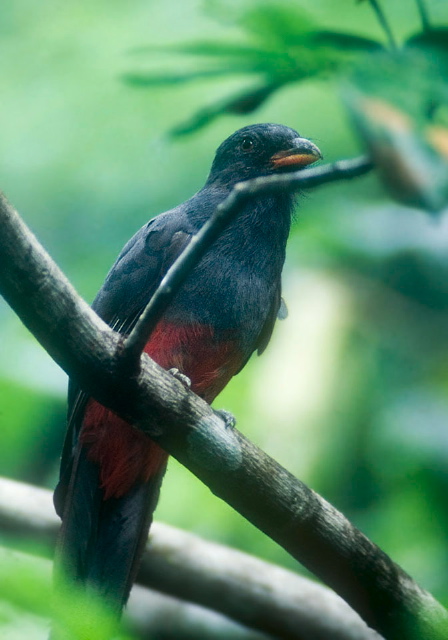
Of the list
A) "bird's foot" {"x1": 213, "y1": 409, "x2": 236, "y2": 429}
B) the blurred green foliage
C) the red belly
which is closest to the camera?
"bird's foot" {"x1": 213, "y1": 409, "x2": 236, "y2": 429}

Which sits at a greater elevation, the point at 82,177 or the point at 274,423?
the point at 82,177

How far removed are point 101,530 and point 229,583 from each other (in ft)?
2.32

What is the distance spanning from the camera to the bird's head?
254cm

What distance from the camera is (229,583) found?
3164 mm

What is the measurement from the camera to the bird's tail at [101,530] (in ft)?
8.42

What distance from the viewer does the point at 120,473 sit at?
2.71 metres

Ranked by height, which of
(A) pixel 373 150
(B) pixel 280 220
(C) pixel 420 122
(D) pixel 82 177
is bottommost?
(A) pixel 373 150

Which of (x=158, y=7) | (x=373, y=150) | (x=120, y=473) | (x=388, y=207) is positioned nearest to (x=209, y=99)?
(x=158, y=7)

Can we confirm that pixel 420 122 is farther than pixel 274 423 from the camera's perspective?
No

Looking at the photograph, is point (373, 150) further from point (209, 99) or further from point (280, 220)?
point (209, 99)

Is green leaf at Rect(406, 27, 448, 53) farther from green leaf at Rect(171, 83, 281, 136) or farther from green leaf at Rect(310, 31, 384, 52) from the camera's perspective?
green leaf at Rect(171, 83, 281, 136)

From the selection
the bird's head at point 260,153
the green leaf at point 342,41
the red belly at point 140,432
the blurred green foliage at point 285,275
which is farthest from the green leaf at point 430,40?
the blurred green foliage at point 285,275

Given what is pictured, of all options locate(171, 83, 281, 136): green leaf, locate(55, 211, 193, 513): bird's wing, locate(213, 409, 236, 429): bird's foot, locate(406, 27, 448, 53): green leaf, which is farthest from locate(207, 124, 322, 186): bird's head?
locate(213, 409, 236, 429): bird's foot

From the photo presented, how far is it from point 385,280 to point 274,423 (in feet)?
3.17
